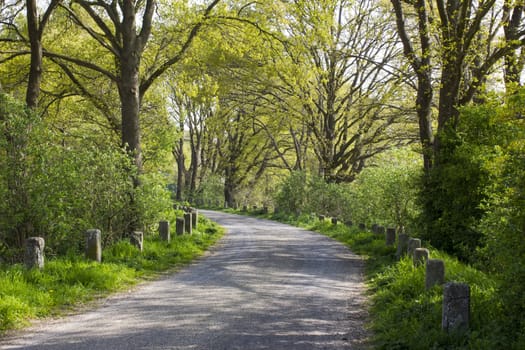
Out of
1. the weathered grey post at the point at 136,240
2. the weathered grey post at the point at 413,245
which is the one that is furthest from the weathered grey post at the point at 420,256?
the weathered grey post at the point at 136,240

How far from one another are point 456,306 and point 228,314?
3132 mm

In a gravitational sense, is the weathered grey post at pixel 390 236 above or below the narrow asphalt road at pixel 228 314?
above

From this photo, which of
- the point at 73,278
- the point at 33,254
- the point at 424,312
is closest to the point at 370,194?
the point at 73,278

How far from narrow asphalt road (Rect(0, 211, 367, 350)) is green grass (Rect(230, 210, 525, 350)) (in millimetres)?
327

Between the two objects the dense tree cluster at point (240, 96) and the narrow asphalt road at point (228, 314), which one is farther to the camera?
the dense tree cluster at point (240, 96)

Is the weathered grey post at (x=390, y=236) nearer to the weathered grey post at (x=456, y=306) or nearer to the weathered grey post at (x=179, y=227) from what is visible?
the weathered grey post at (x=179, y=227)

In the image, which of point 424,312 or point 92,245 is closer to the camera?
point 424,312

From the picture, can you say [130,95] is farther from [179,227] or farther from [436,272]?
[436,272]

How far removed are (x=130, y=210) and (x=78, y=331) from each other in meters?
6.89

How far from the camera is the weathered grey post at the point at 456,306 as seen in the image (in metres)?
5.98

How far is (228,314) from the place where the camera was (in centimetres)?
745

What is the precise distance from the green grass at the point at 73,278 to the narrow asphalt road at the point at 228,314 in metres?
0.40

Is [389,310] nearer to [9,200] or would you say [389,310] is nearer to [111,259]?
[111,259]

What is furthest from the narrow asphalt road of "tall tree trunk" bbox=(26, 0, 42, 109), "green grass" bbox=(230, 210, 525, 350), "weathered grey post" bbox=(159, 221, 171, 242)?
"tall tree trunk" bbox=(26, 0, 42, 109)
